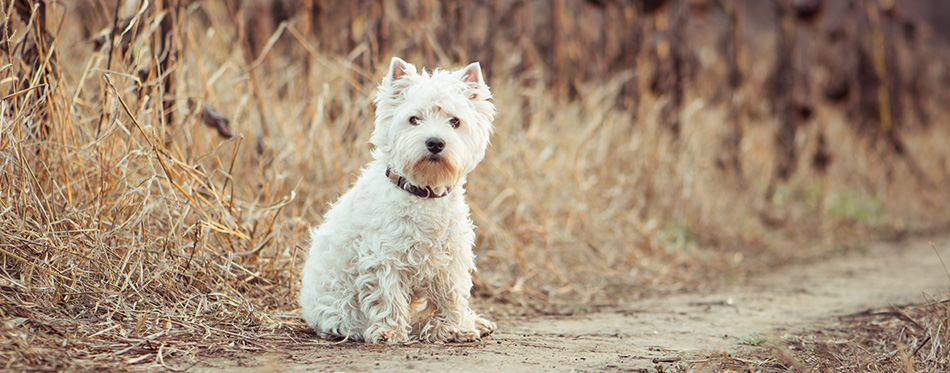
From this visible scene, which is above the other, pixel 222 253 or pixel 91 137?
pixel 91 137

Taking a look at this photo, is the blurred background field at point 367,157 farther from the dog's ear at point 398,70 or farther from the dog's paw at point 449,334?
the dog's ear at point 398,70

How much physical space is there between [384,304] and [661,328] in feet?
5.68

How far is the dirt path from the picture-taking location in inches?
133

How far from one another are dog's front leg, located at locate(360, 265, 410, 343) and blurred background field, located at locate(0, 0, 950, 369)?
49 cm

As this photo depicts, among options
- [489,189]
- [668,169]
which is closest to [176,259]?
[489,189]

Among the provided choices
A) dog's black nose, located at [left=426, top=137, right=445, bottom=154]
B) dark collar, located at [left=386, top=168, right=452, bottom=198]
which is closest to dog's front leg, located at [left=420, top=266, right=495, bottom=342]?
dark collar, located at [left=386, top=168, right=452, bottom=198]

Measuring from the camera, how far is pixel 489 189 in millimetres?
6496

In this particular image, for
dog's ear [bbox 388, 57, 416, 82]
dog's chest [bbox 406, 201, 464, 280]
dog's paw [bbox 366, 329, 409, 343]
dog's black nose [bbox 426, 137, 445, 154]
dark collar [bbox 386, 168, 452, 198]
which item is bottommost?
dog's paw [bbox 366, 329, 409, 343]

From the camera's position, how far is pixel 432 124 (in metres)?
3.70

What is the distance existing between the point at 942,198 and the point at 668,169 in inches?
226

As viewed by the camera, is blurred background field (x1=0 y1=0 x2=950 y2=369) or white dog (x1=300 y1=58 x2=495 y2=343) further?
blurred background field (x1=0 y1=0 x2=950 y2=369)

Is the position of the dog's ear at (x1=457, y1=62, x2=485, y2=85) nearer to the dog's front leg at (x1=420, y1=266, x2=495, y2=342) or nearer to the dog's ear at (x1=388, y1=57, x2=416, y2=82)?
the dog's ear at (x1=388, y1=57, x2=416, y2=82)

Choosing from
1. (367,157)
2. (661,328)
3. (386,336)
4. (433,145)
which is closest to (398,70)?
(433,145)

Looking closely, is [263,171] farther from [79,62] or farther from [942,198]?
[942,198]
